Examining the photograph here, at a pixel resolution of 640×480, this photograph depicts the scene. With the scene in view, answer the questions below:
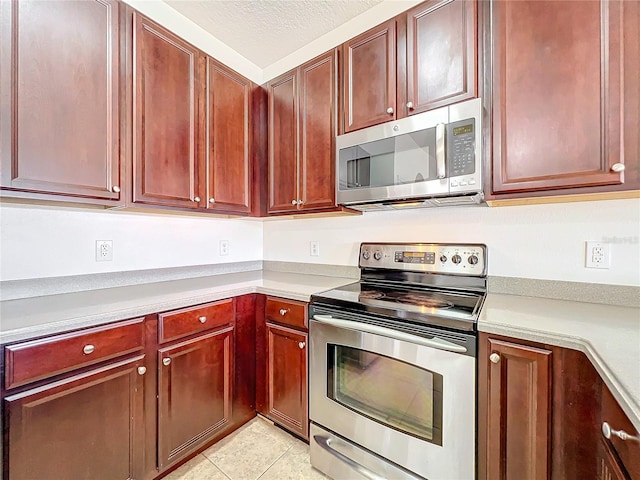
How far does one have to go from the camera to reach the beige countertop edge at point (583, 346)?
578mm

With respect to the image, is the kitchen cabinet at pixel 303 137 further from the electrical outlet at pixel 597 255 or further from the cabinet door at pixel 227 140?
the electrical outlet at pixel 597 255

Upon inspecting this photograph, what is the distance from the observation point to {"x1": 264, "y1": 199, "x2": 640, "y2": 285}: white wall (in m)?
1.21

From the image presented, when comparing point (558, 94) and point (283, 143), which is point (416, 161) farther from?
point (283, 143)

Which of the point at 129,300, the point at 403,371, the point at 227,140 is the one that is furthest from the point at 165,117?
the point at 403,371

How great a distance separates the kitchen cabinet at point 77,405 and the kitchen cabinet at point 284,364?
0.66m

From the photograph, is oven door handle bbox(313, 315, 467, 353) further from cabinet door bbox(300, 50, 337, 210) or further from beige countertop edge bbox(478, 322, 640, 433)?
cabinet door bbox(300, 50, 337, 210)

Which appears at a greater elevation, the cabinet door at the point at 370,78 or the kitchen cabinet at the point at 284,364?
the cabinet door at the point at 370,78

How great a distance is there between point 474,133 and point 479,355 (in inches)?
36.4

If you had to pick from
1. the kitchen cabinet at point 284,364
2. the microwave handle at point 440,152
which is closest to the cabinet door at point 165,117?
the kitchen cabinet at point 284,364

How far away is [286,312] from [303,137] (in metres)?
1.14

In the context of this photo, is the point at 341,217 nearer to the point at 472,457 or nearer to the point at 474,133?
the point at 474,133

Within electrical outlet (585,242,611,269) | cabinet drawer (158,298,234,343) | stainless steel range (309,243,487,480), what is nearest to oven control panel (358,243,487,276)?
stainless steel range (309,243,487,480)

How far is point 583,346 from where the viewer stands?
2.81 ft

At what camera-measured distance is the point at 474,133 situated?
1230 millimetres
